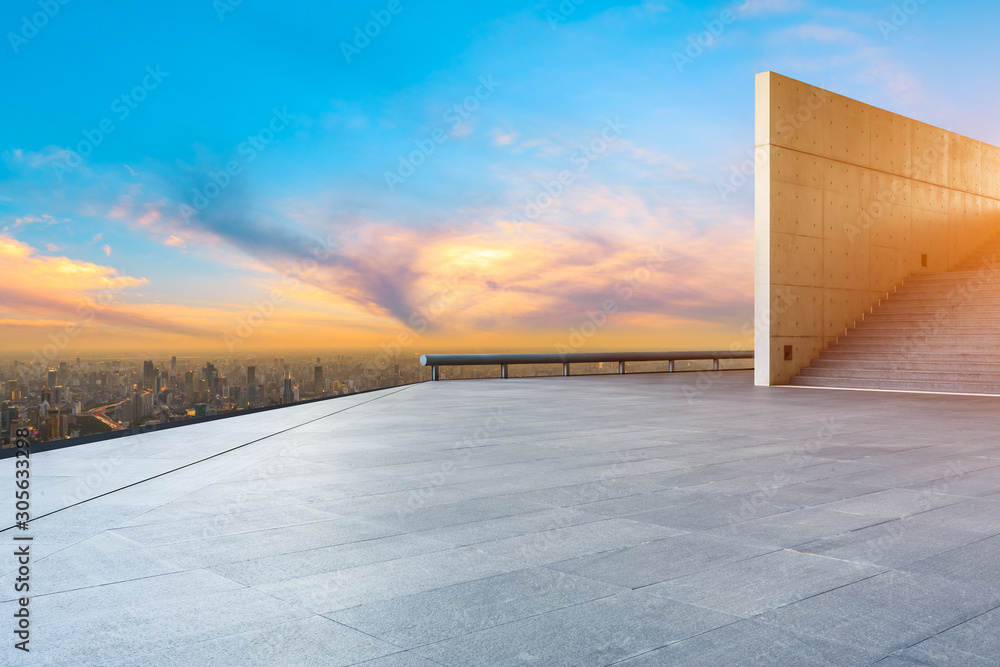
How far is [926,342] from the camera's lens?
62.1 ft

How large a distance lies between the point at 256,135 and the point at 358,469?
7249mm

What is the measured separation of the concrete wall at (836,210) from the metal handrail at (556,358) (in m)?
5.38

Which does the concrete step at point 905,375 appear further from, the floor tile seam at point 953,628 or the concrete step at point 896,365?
the floor tile seam at point 953,628

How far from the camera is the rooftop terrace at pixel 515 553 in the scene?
2.54 meters

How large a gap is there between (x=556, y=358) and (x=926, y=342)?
10567 mm

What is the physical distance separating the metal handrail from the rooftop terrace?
13.3 metres

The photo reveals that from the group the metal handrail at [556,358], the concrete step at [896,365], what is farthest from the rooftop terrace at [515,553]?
the metal handrail at [556,358]

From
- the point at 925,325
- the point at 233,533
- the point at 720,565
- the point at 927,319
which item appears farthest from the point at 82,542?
the point at 927,319

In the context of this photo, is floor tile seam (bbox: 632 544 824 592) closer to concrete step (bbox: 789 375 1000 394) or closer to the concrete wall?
concrete step (bbox: 789 375 1000 394)

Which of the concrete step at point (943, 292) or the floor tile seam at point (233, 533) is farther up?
the concrete step at point (943, 292)

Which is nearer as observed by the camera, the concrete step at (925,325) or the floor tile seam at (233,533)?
the floor tile seam at (233,533)

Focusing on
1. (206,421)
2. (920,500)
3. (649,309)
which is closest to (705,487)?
(920,500)

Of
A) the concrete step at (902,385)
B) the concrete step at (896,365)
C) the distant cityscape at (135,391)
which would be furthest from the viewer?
the concrete step at (896,365)

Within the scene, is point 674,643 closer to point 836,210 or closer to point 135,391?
point 135,391
